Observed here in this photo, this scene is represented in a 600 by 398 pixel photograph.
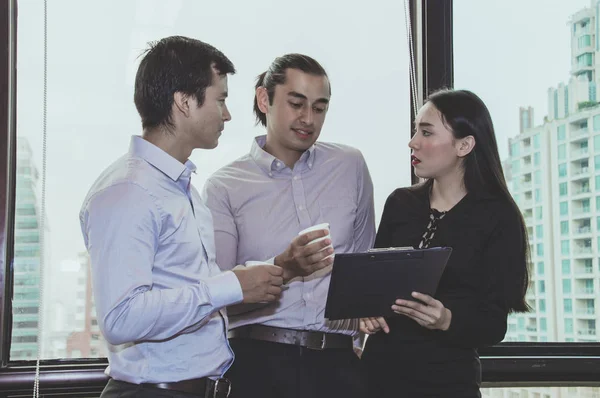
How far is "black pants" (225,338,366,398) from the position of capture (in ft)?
6.58

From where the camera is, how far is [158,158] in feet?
5.28

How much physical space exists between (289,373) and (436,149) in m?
0.77

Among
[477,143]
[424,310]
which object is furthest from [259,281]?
[477,143]

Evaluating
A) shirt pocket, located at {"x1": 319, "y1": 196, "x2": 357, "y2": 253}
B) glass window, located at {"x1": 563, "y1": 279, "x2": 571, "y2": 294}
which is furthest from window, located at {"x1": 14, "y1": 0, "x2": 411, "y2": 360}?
glass window, located at {"x1": 563, "y1": 279, "x2": 571, "y2": 294}

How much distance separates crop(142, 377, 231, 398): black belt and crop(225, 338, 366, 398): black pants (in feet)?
1.21

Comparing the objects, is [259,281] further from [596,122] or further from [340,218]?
[596,122]

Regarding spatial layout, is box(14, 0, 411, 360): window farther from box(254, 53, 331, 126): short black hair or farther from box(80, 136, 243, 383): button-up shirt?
box(80, 136, 243, 383): button-up shirt

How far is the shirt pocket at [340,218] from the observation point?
7.14ft

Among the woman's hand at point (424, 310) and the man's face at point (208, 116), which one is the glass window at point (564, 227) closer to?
the woman's hand at point (424, 310)

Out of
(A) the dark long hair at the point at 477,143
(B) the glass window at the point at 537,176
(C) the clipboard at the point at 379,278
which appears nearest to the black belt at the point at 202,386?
(C) the clipboard at the point at 379,278

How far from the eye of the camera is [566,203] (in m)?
2.72

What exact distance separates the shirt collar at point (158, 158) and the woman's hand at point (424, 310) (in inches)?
25.4

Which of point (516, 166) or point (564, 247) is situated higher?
point (516, 166)

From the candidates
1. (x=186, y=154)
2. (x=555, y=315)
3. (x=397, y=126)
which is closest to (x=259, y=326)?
(x=186, y=154)
